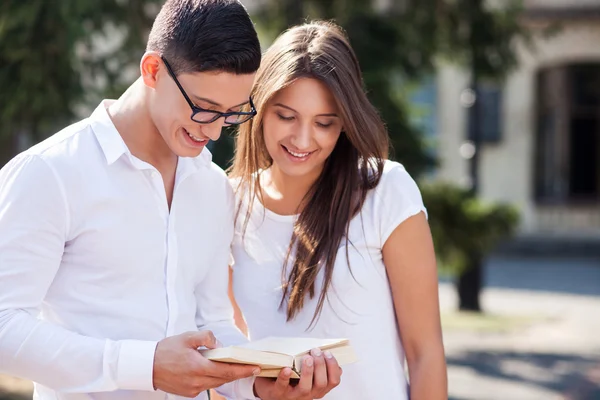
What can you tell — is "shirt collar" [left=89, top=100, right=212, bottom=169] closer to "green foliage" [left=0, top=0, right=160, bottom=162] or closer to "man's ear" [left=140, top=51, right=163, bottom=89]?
"man's ear" [left=140, top=51, right=163, bottom=89]

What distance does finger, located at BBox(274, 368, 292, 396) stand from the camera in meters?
2.56

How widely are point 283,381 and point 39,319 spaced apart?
64cm

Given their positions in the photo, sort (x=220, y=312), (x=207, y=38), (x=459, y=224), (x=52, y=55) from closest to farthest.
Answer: (x=207, y=38), (x=220, y=312), (x=52, y=55), (x=459, y=224)

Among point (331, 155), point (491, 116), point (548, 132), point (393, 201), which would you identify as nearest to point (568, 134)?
point (548, 132)

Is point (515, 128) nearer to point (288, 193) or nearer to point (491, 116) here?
point (491, 116)

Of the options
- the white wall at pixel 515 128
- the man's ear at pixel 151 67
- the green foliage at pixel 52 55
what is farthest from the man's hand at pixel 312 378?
the white wall at pixel 515 128

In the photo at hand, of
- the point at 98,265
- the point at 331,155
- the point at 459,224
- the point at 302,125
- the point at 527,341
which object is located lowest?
the point at 527,341

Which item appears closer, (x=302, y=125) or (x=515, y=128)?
(x=302, y=125)

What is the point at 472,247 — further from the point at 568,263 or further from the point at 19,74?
the point at 568,263

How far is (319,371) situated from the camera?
101 inches

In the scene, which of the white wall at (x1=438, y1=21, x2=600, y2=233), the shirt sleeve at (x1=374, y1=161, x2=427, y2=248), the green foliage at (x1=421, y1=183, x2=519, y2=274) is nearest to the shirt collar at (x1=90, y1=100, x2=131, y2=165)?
the shirt sleeve at (x1=374, y1=161, x2=427, y2=248)

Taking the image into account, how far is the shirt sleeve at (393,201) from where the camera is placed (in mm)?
3035

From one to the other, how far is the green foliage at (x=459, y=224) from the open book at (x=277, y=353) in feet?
20.5

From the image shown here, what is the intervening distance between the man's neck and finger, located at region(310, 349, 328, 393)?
0.67 meters
